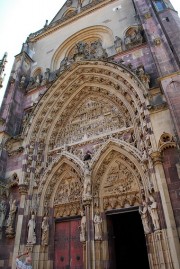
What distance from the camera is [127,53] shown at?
30.5 ft

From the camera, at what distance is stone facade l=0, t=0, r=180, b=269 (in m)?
6.16

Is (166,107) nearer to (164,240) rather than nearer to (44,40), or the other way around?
(164,240)

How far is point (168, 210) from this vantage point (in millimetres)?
5457

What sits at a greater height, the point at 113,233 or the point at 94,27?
the point at 94,27

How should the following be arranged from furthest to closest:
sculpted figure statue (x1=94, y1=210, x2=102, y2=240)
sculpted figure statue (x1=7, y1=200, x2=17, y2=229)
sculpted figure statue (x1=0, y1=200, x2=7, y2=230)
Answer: sculpted figure statue (x1=0, y1=200, x2=7, y2=230)
sculpted figure statue (x1=7, y1=200, x2=17, y2=229)
sculpted figure statue (x1=94, y1=210, x2=102, y2=240)

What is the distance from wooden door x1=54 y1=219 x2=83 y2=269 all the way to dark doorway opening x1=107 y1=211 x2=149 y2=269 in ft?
3.38

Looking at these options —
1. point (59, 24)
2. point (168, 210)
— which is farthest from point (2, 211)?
point (59, 24)

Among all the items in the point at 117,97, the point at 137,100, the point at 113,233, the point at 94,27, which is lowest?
the point at 113,233

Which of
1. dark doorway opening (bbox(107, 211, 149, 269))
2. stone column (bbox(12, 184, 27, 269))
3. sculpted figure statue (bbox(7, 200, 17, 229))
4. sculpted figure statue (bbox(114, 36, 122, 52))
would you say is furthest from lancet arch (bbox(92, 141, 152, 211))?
sculpted figure statue (bbox(114, 36, 122, 52))

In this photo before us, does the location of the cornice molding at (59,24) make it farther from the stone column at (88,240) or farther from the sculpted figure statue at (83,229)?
the sculpted figure statue at (83,229)

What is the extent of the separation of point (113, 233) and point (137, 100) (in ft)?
14.3

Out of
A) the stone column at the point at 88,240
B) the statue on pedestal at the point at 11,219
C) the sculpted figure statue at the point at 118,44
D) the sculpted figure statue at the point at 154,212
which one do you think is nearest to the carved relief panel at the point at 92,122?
the sculpted figure statue at the point at 118,44

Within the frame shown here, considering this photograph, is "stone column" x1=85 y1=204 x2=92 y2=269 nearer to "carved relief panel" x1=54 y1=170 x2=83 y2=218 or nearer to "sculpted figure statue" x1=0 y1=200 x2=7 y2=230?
"carved relief panel" x1=54 y1=170 x2=83 y2=218

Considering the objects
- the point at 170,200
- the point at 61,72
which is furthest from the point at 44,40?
the point at 170,200
